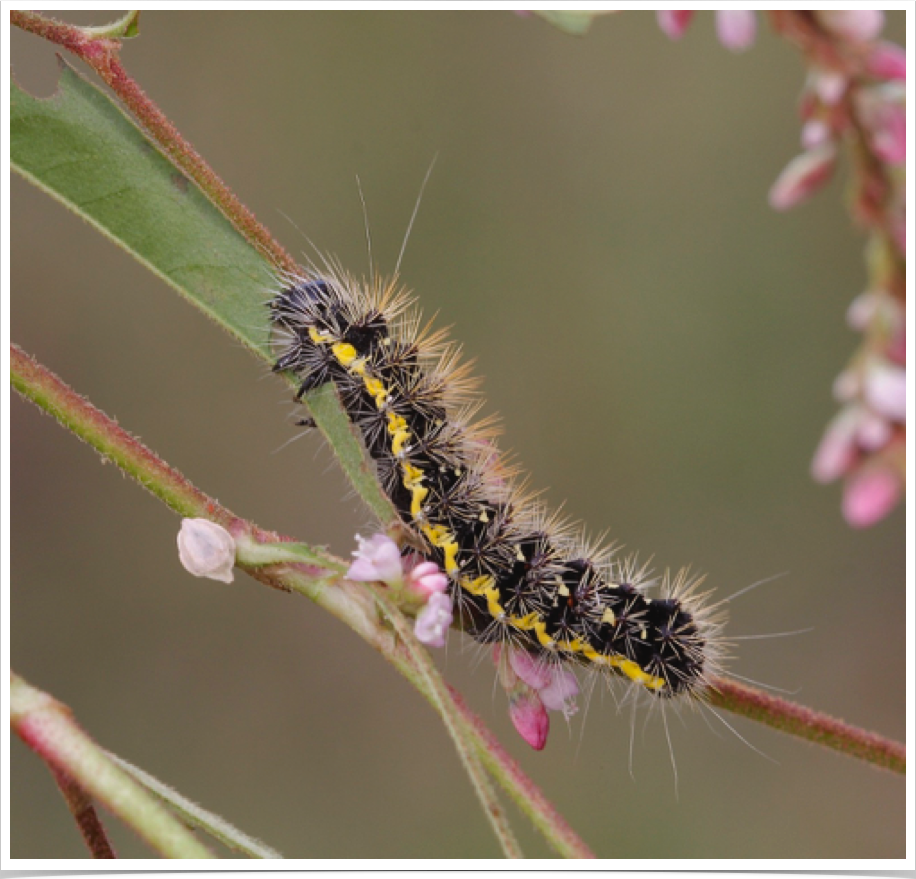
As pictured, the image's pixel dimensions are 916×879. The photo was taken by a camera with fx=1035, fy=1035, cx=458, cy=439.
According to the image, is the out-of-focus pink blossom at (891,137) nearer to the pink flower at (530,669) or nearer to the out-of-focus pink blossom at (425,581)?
the out-of-focus pink blossom at (425,581)

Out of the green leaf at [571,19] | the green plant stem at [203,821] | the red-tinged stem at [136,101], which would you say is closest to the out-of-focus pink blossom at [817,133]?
the green leaf at [571,19]

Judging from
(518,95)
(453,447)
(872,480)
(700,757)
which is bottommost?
(700,757)

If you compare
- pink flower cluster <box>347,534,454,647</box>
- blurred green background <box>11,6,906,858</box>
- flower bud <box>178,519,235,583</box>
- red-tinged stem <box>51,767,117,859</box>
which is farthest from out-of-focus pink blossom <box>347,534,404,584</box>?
blurred green background <box>11,6,906,858</box>

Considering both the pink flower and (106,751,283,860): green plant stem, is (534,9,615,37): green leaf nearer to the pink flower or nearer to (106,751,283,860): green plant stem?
the pink flower

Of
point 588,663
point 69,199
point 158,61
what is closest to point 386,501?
point 588,663

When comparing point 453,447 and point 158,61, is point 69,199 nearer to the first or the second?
point 453,447
